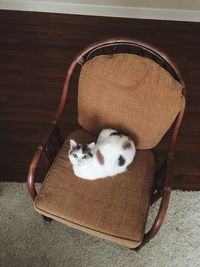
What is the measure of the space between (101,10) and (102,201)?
2.19 meters

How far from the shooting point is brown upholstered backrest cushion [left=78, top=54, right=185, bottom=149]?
46.8 inches

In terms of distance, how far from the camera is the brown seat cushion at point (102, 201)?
45.1 inches

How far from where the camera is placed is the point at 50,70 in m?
2.37

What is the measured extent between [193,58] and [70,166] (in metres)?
1.68

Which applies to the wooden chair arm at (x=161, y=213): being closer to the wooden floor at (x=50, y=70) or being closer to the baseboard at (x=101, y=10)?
the wooden floor at (x=50, y=70)

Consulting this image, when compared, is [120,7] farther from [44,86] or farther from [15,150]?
[15,150]

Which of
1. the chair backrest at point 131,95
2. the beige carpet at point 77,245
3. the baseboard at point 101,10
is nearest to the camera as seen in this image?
the chair backrest at point 131,95

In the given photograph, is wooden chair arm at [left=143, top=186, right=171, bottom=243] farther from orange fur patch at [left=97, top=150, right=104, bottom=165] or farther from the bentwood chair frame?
orange fur patch at [left=97, top=150, right=104, bottom=165]

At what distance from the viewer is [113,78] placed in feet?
4.01

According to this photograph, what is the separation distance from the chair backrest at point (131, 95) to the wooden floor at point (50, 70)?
597mm

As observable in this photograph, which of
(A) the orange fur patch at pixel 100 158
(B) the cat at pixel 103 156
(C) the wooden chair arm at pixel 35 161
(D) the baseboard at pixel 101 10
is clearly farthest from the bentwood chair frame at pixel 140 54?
(D) the baseboard at pixel 101 10

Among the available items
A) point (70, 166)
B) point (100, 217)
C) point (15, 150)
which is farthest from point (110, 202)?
point (15, 150)

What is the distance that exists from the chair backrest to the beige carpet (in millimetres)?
512

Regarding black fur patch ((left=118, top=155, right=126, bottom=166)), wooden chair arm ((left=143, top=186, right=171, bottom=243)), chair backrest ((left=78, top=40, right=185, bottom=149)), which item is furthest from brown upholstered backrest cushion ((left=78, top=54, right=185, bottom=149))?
wooden chair arm ((left=143, top=186, right=171, bottom=243))
